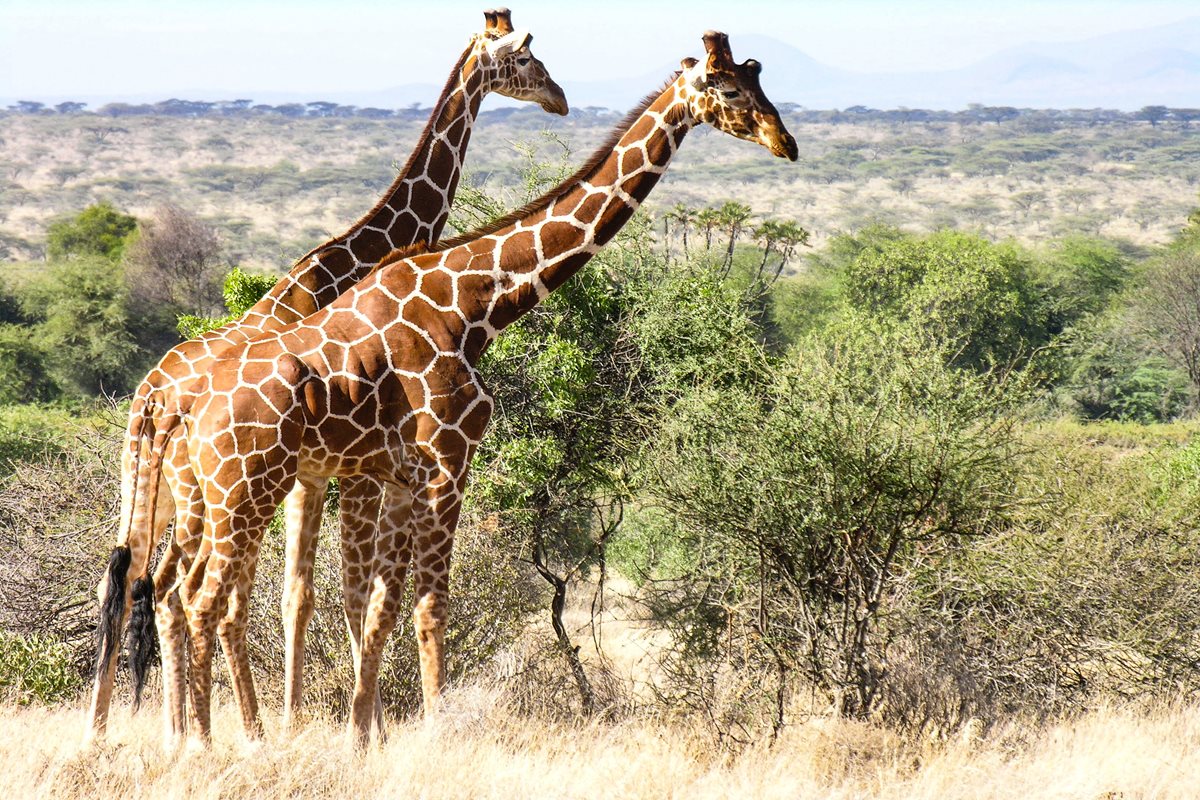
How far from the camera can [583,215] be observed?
7.35 meters

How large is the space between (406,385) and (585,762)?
7.99 ft

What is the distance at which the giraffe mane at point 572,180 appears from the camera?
24.2ft

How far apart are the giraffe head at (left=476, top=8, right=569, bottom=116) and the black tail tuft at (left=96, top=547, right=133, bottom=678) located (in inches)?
152

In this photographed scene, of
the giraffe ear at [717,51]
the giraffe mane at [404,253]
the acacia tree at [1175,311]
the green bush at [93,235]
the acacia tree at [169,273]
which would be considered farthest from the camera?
the green bush at [93,235]

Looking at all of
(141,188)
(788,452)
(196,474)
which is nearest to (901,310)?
(788,452)

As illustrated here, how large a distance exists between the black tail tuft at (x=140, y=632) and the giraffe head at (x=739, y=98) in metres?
3.97

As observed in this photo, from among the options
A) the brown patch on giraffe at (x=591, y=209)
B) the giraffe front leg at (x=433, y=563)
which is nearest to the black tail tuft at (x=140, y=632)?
the giraffe front leg at (x=433, y=563)

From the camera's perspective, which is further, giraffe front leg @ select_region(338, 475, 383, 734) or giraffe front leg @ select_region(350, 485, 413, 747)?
giraffe front leg @ select_region(338, 475, 383, 734)

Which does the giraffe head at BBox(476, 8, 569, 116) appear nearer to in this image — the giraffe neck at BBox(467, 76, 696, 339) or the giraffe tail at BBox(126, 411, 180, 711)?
the giraffe neck at BBox(467, 76, 696, 339)

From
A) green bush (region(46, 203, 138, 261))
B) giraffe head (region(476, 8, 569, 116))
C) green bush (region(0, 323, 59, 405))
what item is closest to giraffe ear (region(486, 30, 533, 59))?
giraffe head (region(476, 8, 569, 116))

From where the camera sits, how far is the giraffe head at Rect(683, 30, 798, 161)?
6.97 metres

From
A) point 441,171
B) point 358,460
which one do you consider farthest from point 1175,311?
point 358,460

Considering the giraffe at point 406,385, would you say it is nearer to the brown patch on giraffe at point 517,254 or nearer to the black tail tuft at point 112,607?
the brown patch on giraffe at point 517,254

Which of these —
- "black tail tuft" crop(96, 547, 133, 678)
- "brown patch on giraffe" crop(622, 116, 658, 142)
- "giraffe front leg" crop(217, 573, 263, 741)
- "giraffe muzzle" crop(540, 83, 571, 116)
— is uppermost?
"giraffe muzzle" crop(540, 83, 571, 116)
